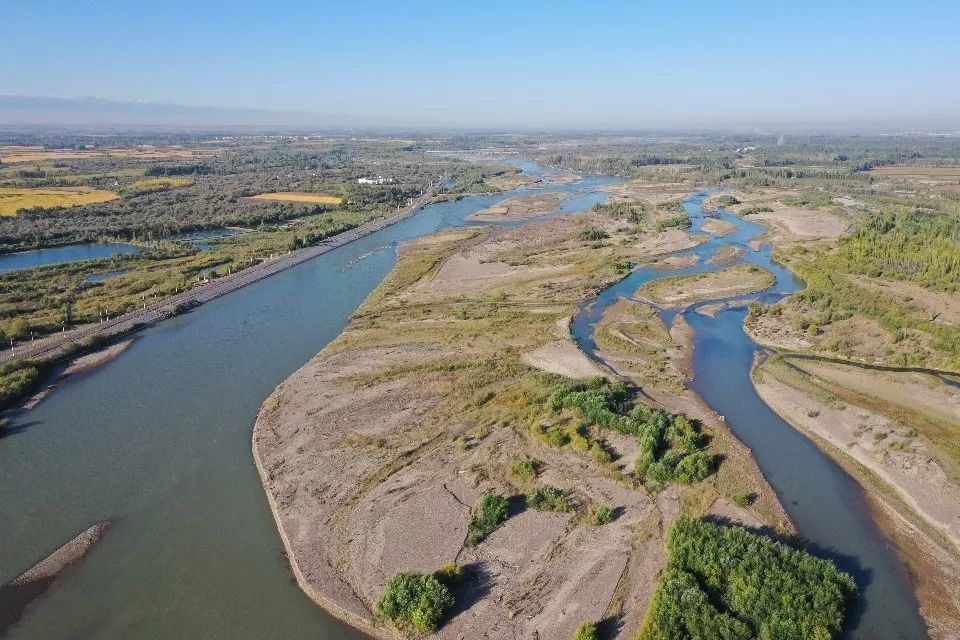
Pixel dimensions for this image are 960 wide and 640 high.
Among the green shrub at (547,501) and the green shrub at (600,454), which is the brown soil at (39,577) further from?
the green shrub at (600,454)

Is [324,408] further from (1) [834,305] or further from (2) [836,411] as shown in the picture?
(1) [834,305]

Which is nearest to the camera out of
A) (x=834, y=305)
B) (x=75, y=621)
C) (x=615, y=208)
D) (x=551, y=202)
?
(x=75, y=621)

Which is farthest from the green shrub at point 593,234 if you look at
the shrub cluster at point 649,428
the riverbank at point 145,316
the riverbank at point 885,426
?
the shrub cluster at point 649,428

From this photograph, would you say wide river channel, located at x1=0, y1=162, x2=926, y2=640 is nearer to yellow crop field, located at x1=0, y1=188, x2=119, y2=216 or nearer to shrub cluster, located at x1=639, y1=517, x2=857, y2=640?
shrub cluster, located at x1=639, y1=517, x2=857, y2=640

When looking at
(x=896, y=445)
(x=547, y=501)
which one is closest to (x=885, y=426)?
(x=896, y=445)

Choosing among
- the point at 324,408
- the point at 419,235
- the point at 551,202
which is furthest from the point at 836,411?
the point at 551,202
